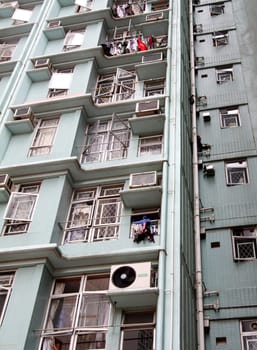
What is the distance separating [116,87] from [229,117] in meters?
2.85

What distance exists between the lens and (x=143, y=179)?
8.64 metres

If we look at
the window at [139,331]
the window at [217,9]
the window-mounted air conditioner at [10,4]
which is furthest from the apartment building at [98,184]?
the window-mounted air conditioner at [10,4]

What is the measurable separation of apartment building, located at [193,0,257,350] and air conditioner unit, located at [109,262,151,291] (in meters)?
1.44

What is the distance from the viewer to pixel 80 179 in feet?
30.9

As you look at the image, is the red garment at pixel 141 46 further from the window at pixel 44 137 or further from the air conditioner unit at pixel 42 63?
the window at pixel 44 137

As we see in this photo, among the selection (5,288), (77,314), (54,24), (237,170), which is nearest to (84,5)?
(54,24)


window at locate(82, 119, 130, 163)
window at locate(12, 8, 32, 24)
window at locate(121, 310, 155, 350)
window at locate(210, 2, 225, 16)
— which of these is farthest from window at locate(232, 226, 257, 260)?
window at locate(12, 8, 32, 24)

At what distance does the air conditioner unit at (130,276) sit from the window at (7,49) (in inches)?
331

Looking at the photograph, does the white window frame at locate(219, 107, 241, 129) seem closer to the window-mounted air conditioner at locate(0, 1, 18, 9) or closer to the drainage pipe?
the drainage pipe

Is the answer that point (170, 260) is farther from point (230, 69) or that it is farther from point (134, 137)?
point (230, 69)

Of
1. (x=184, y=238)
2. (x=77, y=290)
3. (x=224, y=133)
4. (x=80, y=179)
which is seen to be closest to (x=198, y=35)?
(x=224, y=133)

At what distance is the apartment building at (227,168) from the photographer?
778 cm

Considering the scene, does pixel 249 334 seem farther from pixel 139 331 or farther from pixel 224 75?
pixel 224 75

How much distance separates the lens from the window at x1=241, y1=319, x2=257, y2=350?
7371 mm
